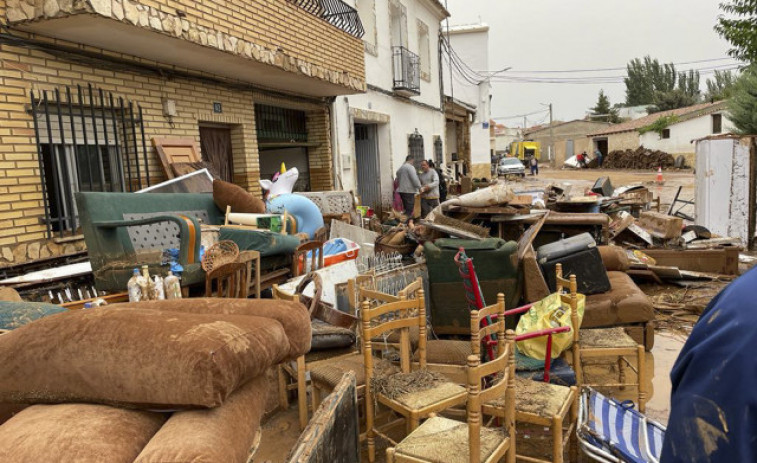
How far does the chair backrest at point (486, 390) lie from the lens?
2404 mm

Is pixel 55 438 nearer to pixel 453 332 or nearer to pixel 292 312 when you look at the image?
pixel 292 312

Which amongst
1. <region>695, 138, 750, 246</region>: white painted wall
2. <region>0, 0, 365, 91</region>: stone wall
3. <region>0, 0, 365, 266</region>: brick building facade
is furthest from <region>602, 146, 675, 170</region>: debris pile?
<region>0, 0, 365, 266</region>: brick building facade

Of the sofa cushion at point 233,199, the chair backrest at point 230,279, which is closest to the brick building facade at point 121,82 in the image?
the sofa cushion at point 233,199

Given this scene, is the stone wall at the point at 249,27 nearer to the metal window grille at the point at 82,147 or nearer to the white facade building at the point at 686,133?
the metal window grille at the point at 82,147

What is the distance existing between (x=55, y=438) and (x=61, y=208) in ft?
14.9

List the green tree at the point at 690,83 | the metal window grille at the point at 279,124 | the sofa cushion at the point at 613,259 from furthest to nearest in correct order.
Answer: the green tree at the point at 690,83 < the metal window grille at the point at 279,124 < the sofa cushion at the point at 613,259

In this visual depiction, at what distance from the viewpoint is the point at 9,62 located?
4.64 metres

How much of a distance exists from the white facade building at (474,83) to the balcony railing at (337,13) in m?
12.2

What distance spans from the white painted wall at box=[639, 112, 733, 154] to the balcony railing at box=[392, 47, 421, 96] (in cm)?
2465

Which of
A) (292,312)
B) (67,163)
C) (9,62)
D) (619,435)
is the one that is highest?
(9,62)

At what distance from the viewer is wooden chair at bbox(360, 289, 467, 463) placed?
2977mm

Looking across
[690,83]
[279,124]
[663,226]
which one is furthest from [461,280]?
[690,83]

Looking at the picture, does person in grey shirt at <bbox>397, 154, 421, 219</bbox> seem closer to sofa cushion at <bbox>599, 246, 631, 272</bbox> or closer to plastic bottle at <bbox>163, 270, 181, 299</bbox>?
sofa cushion at <bbox>599, 246, 631, 272</bbox>

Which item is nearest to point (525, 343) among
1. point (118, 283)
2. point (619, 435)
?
point (619, 435)
